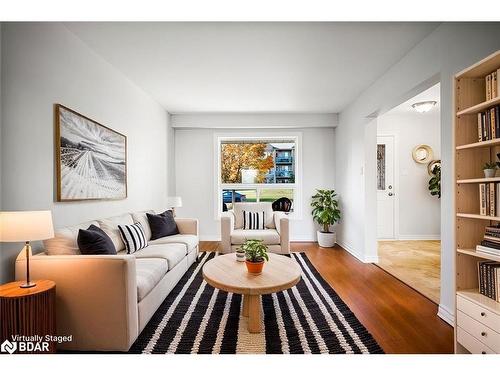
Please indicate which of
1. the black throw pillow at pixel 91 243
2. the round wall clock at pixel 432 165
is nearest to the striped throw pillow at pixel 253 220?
the black throw pillow at pixel 91 243

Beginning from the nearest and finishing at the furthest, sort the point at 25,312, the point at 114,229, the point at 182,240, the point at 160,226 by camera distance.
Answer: the point at 25,312 < the point at 114,229 < the point at 182,240 < the point at 160,226

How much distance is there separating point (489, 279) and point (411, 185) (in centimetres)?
460

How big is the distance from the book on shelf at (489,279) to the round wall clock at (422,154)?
4577 mm

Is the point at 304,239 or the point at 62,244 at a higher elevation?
the point at 62,244

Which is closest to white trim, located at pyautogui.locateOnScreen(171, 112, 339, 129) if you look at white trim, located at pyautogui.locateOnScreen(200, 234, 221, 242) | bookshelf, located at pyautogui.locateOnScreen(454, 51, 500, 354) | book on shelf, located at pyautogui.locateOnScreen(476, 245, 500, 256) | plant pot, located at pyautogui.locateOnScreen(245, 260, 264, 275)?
white trim, located at pyautogui.locateOnScreen(200, 234, 221, 242)

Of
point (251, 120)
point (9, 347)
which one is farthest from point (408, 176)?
point (9, 347)

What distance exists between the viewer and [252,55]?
10.0 ft

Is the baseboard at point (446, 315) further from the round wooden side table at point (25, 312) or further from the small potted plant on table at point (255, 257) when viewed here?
the round wooden side table at point (25, 312)


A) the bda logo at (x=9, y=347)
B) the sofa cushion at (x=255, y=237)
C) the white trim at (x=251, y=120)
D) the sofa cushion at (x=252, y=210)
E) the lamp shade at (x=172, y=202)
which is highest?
the white trim at (x=251, y=120)

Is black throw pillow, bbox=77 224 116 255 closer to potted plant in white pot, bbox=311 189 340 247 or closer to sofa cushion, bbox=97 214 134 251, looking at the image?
sofa cushion, bbox=97 214 134 251

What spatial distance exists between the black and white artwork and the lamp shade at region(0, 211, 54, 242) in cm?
78

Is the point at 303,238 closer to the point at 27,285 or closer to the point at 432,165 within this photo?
the point at 432,165

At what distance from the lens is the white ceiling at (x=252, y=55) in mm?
2564

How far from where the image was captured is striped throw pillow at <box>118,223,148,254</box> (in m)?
2.95
